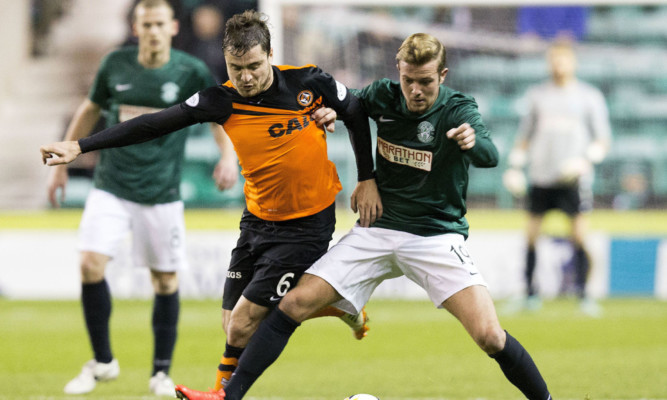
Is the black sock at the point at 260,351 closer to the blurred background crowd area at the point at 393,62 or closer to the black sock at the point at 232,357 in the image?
the black sock at the point at 232,357

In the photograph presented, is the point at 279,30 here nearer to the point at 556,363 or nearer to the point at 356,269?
the point at 556,363

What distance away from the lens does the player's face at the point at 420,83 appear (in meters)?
4.27

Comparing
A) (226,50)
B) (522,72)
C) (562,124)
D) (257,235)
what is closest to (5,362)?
(257,235)

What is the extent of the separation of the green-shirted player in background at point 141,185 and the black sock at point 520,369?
209 centimetres

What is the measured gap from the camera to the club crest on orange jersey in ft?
14.8

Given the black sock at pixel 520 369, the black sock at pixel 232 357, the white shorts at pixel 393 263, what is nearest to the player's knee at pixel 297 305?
the white shorts at pixel 393 263

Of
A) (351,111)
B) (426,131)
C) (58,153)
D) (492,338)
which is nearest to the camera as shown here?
(58,153)

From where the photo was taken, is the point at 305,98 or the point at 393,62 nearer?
the point at 305,98

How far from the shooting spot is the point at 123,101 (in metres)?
5.71

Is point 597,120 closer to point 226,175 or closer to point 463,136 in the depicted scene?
point 226,175

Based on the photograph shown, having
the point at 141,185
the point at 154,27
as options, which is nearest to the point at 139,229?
the point at 141,185

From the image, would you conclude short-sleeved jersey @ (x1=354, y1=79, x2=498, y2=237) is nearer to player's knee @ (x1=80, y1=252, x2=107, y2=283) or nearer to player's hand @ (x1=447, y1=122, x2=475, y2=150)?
player's hand @ (x1=447, y1=122, x2=475, y2=150)

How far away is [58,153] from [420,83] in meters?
1.61

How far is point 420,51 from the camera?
4.21m
